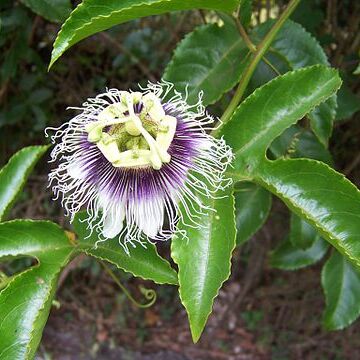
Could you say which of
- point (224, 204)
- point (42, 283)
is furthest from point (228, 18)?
point (42, 283)

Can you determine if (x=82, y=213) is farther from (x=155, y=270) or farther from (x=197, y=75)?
(x=197, y=75)

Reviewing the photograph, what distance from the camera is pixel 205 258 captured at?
0.79m

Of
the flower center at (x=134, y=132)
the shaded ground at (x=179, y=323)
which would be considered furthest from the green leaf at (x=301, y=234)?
the shaded ground at (x=179, y=323)

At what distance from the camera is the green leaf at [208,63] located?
3.33ft

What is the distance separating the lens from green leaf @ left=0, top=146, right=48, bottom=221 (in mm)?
1011

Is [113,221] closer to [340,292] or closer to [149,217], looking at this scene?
[149,217]

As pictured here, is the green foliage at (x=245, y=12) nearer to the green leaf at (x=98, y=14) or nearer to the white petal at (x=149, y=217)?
the green leaf at (x=98, y=14)

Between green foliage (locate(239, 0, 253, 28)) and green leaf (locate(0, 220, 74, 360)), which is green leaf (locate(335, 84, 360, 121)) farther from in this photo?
green leaf (locate(0, 220, 74, 360))

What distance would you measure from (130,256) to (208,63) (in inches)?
15.0

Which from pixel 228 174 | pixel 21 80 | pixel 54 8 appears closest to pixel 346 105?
pixel 228 174

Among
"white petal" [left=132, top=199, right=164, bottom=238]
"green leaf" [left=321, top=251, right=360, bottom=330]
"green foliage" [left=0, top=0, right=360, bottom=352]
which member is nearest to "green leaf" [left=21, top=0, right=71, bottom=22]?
"green foliage" [left=0, top=0, right=360, bottom=352]

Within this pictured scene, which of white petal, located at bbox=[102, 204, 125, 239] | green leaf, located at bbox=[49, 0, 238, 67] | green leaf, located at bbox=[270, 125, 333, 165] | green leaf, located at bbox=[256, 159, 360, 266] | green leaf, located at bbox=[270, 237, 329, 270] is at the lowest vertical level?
green leaf, located at bbox=[270, 237, 329, 270]

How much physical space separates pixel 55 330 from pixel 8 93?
117cm

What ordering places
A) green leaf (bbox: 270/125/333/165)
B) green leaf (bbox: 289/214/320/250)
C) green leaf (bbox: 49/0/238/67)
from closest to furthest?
green leaf (bbox: 49/0/238/67) → green leaf (bbox: 270/125/333/165) → green leaf (bbox: 289/214/320/250)
